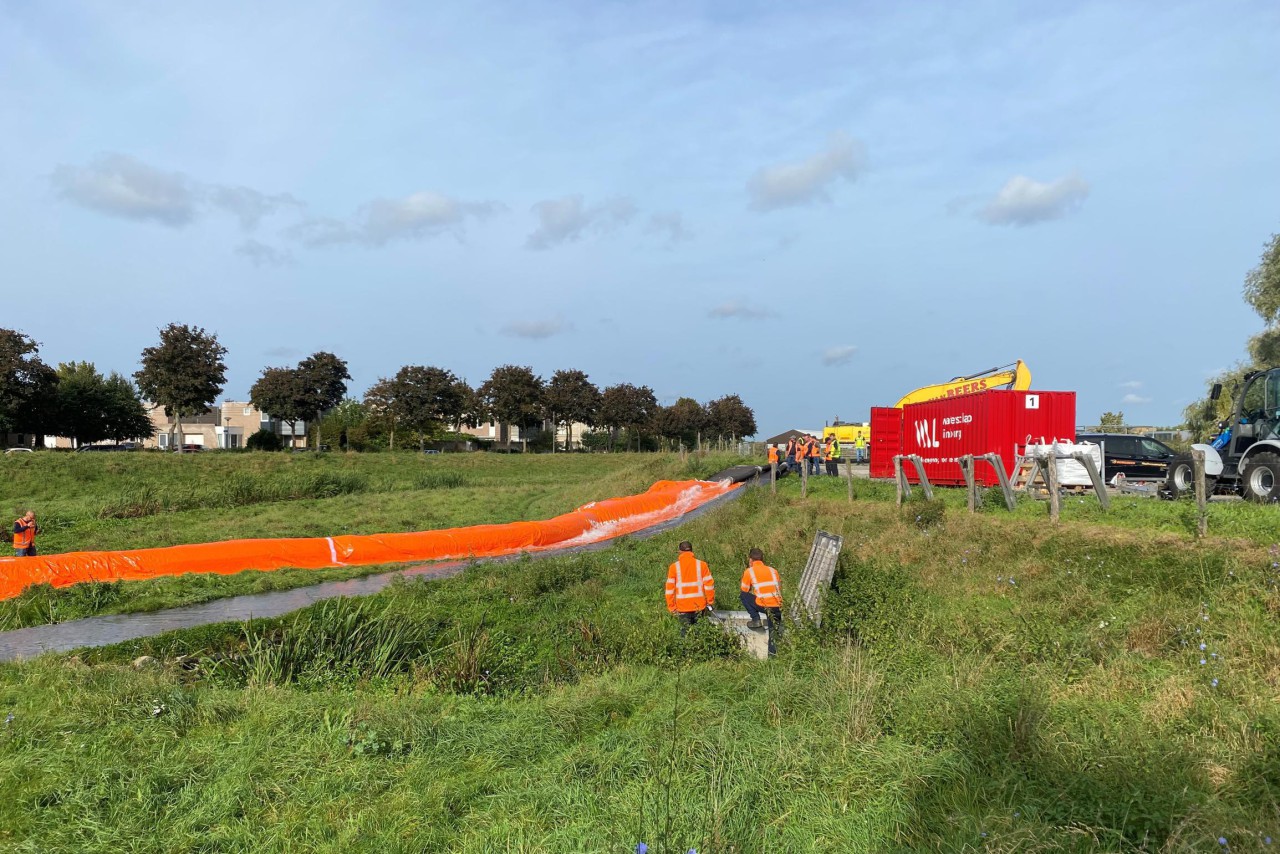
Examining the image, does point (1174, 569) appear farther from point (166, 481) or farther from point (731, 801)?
point (166, 481)

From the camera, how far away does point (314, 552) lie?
1517 centimetres

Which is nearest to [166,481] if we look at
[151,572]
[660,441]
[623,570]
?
[151,572]

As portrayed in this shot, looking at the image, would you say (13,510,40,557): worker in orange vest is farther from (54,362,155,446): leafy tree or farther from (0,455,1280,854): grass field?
(54,362,155,446): leafy tree

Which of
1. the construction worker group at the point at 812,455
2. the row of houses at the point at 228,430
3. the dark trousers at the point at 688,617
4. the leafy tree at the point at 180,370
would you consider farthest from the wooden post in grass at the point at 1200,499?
the row of houses at the point at 228,430

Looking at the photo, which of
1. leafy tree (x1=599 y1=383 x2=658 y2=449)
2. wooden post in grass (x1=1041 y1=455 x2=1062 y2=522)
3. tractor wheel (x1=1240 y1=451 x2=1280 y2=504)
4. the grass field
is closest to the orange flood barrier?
the grass field

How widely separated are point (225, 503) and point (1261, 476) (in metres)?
26.3

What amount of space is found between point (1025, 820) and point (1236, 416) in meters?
13.8

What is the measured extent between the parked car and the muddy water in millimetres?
16718

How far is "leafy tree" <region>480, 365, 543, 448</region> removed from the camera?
64.3 m

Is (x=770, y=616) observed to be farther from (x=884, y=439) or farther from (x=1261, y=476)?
(x=884, y=439)

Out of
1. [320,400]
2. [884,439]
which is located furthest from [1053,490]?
[320,400]

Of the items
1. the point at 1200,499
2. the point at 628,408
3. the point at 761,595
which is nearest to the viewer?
the point at 1200,499

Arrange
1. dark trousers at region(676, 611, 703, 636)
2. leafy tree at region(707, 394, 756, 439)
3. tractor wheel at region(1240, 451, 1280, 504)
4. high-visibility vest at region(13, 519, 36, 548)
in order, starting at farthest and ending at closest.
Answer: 1. leafy tree at region(707, 394, 756, 439)
2. high-visibility vest at region(13, 519, 36, 548)
3. tractor wheel at region(1240, 451, 1280, 504)
4. dark trousers at region(676, 611, 703, 636)

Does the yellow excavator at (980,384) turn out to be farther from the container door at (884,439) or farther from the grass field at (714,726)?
the grass field at (714,726)
